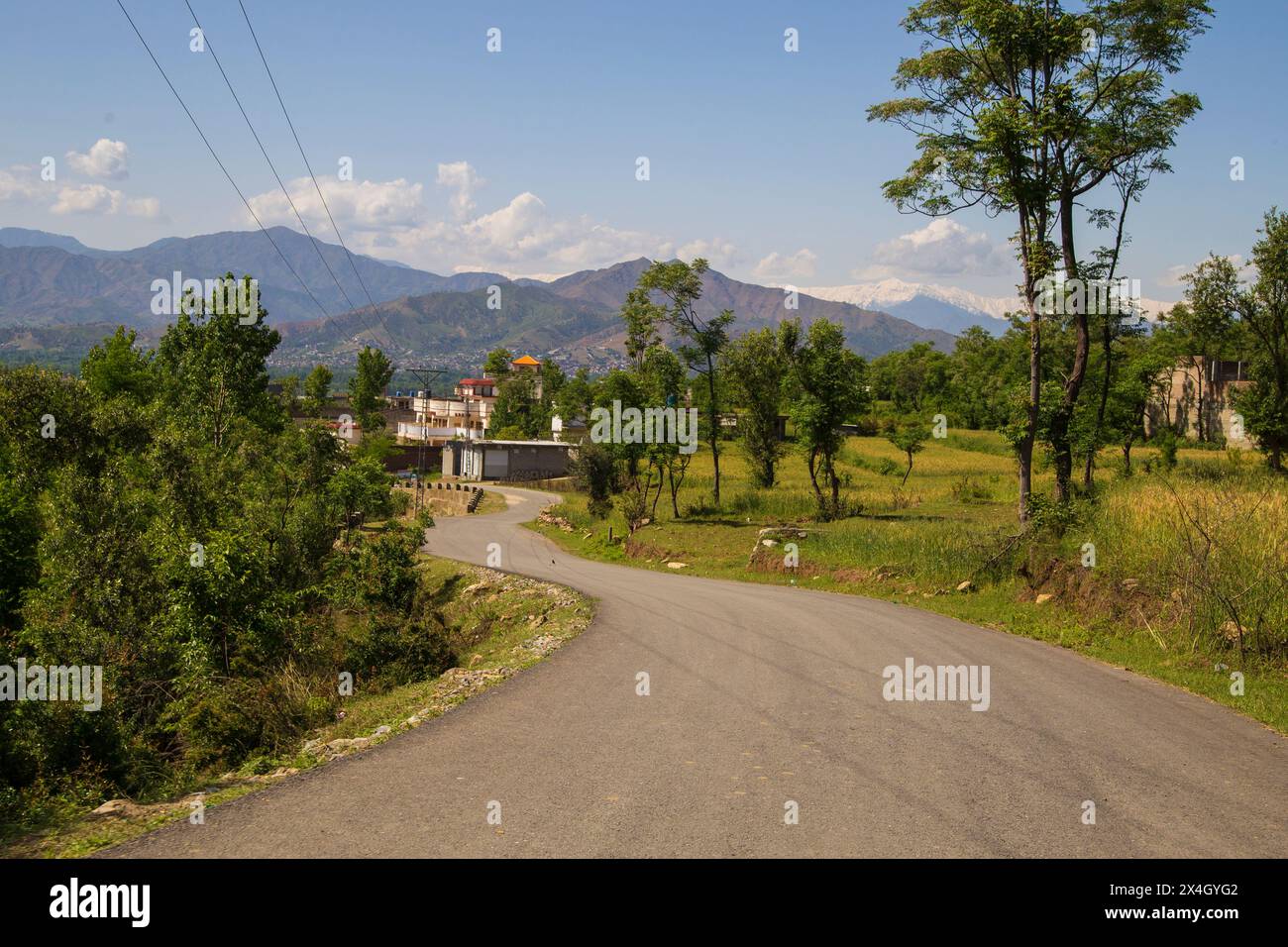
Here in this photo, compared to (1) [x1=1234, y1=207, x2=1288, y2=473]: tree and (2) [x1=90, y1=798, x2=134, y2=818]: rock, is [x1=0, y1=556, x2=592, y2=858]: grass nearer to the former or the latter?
(2) [x1=90, y1=798, x2=134, y2=818]: rock

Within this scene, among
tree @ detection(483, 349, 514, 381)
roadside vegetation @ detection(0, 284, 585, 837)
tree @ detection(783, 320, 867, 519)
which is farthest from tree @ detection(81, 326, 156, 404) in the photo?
tree @ detection(483, 349, 514, 381)

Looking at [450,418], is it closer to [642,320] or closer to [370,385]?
[370,385]

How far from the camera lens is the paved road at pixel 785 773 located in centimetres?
727

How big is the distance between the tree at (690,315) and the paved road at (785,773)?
3262 centimetres

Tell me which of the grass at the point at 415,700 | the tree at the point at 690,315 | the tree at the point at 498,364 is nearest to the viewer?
the grass at the point at 415,700

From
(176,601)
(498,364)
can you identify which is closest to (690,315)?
(176,601)

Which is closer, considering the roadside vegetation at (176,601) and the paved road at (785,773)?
the paved road at (785,773)

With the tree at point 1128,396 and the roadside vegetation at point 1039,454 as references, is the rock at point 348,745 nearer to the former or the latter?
the roadside vegetation at point 1039,454

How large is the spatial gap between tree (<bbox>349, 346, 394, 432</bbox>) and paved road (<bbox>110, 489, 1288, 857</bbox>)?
106 m

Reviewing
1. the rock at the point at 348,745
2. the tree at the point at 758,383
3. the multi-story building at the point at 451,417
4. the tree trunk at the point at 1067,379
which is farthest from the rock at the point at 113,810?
the multi-story building at the point at 451,417

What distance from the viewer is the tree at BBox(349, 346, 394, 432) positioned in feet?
378

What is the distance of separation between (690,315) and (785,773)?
39592 mm

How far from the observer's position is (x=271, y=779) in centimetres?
905
